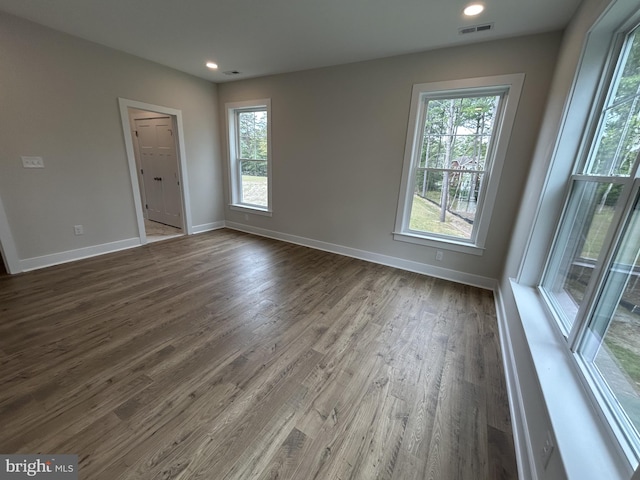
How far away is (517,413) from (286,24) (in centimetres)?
356

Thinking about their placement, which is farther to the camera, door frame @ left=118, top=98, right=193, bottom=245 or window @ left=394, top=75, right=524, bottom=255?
door frame @ left=118, top=98, right=193, bottom=245

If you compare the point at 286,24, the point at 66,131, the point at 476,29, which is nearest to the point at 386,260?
the point at 476,29

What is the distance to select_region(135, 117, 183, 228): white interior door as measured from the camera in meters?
4.55

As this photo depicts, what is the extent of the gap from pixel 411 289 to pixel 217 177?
4.13 metres

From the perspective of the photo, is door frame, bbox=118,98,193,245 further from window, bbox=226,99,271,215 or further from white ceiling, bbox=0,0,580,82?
window, bbox=226,99,271,215

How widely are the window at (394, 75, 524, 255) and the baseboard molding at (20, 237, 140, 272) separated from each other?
4.06m

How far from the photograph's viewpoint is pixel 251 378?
5.53ft

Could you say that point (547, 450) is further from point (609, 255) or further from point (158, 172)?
point (158, 172)

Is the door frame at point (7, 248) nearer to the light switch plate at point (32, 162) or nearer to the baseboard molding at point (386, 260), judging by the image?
the light switch plate at point (32, 162)

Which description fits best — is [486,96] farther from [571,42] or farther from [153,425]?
[153,425]

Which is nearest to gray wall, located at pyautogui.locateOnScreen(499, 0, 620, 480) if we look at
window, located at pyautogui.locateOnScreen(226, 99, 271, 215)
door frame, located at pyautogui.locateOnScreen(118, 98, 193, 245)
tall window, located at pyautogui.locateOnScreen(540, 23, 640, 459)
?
tall window, located at pyautogui.locateOnScreen(540, 23, 640, 459)

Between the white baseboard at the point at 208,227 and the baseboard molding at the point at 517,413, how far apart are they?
15.8ft

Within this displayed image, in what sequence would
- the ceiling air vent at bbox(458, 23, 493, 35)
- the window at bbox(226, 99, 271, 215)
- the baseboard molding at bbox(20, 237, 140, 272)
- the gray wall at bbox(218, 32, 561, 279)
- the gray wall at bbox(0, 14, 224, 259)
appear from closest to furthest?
the ceiling air vent at bbox(458, 23, 493, 35) < the gray wall at bbox(218, 32, 561, 279) < the gray wall at bbox(0, 14, 224, 259) < the baseboard molding at bbox(20, 237, 140, 272) < the window at bbox(226, 99, 271, 215)

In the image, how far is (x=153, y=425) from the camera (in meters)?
1.36
